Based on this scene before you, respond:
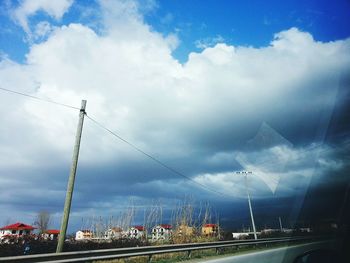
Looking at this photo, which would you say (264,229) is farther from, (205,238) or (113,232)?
(113,232)

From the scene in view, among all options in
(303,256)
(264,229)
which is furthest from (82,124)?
(264,229)

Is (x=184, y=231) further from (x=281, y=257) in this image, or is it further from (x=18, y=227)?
(x=18, y=227)

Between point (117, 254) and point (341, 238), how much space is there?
1245 centimetres

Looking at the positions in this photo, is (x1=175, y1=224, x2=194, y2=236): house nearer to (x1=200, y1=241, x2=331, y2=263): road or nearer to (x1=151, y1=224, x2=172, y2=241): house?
(x1=151, y1=224, x2=172, y2=241): house

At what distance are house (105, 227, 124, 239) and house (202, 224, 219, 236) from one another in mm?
6990

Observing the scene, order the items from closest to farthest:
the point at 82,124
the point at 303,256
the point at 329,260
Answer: the point at 329,260
the point at 303,256
the point at 82,124

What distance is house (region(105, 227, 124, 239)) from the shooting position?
76.9 ft

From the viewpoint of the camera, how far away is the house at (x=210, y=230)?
27.6 m

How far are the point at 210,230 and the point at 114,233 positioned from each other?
9282mm

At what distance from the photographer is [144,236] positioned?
23750 mm

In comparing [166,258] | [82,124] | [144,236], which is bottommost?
[166,258]

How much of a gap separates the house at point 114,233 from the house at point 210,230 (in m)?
6.99

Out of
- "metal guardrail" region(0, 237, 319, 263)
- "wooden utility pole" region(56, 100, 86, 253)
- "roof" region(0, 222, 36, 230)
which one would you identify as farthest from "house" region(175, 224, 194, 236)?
"roof" region(0, 222, 36, 230)

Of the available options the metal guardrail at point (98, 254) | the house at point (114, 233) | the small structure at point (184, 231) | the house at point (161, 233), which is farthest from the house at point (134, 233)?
the metal guardrail at point (98, 254)
